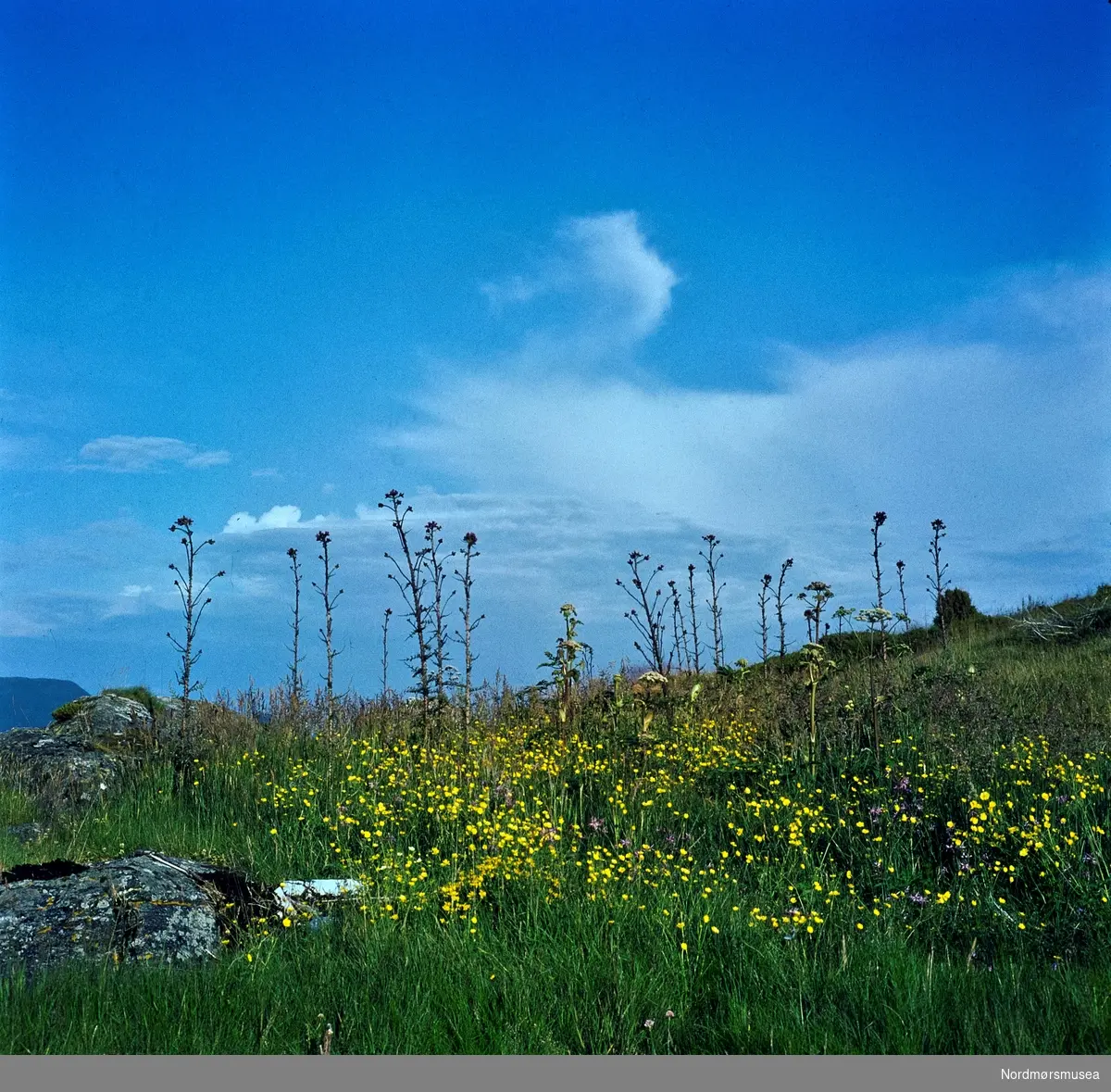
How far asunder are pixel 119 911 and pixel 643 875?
316 centimetres

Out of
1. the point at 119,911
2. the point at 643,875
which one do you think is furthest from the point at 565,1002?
the point at 119,911

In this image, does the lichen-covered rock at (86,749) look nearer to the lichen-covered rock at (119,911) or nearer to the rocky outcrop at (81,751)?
the rocky outcrop at (81,751)

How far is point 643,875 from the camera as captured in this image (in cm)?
627

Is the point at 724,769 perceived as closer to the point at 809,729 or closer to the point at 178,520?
the point at 809,729

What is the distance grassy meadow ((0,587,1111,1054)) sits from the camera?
4.22 meters

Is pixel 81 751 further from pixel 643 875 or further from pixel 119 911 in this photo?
pixel 643 875

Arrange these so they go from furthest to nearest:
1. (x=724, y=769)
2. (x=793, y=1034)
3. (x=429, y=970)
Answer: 1. (x=724, y=769)
2. (x=429, y=970)
3. (x=793, y=1034)

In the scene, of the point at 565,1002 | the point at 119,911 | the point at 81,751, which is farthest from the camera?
the point at 81,751

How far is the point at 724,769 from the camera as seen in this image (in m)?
8.57
